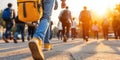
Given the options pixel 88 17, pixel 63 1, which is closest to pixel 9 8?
pixel 88 17

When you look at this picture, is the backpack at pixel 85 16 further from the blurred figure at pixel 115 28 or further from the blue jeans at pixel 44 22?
the blurred figure at pixel 115 28

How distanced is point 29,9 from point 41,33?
46cm

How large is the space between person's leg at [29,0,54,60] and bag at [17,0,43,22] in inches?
9.2

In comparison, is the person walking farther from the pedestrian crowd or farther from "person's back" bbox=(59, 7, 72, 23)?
"person's back" bbox=(59, 7, 72, 23)

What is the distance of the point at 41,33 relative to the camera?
5863 millimetres

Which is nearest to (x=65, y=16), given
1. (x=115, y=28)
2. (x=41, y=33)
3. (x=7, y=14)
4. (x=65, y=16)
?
(x=65, y=16)

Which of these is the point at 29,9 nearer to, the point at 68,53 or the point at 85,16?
the point at 68,53

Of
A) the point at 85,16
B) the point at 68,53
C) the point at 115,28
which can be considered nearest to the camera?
the point at 68,53

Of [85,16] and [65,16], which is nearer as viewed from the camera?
[65,16]

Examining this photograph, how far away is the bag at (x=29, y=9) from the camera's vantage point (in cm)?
575

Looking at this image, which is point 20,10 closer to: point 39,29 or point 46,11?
point 39,29

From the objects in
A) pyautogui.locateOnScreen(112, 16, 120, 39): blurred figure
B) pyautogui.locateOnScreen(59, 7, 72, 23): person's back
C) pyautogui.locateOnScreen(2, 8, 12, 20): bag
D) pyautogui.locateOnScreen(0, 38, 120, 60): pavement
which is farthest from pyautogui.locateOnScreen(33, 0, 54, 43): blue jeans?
pyautogui.locateOnScreen(112, 16, 120, 39): blurred figure

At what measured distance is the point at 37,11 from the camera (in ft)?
19.2

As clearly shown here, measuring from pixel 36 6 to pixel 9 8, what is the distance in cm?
1161
